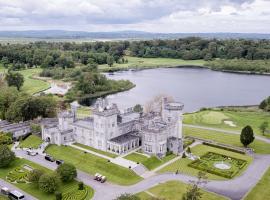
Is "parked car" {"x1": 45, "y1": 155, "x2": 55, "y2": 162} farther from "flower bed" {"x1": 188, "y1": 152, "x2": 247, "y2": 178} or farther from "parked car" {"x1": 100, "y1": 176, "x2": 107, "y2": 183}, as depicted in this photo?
"flower bed" {"x1": 188, "y1": 152, "x2": 247, "y2": 178}

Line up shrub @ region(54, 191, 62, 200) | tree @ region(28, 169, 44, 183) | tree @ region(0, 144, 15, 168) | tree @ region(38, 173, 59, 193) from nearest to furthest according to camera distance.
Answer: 1. shrub @ region(54, 191, 62, 200)
2. tree @ region(38, 173, 59, 193)
3. tree @ region(28, 169, 44, 183)
4. tree @ region(0, 144, 15, 168)

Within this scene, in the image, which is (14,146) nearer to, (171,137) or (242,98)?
(171,137)

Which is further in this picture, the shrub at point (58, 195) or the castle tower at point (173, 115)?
the castle tower at point (173, 115)

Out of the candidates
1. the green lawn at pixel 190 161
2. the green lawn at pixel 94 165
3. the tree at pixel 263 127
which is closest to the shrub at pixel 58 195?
the green lawn at pixel 94 165

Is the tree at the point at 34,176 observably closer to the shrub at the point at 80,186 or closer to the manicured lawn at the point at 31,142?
the shrub at the point at 80,186

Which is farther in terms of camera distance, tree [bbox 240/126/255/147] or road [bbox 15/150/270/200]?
tree [bbox 240/126/255/147]

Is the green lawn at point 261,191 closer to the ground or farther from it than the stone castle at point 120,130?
closer to the ground

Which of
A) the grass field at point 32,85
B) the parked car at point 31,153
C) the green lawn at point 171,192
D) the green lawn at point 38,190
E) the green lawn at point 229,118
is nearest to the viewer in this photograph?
the green lawn at point 171,192

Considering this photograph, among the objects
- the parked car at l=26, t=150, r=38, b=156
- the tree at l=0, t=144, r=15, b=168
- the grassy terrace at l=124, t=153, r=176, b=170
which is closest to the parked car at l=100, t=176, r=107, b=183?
the grassy terrace at l=124, t=153, r=176, b=170
